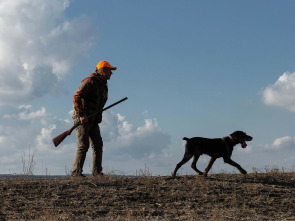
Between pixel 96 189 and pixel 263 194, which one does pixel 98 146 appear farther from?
pixel 263 194

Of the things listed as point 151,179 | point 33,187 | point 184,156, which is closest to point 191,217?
point 151,179

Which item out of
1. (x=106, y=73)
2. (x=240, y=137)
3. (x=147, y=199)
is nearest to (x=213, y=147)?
(x=240, y=137)

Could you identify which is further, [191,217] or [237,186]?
[237,186]

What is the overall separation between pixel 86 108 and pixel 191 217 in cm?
391

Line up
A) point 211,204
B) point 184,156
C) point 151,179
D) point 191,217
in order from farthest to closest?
point 184,156, point 151,179, point 211,204, point 191,217

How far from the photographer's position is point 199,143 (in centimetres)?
1071

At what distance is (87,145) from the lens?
999cm

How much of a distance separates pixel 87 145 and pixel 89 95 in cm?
122

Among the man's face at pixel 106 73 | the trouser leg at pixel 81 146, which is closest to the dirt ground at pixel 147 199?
the trouser leg at pixel 81 146

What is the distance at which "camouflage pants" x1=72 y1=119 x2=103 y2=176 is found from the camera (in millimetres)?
9938

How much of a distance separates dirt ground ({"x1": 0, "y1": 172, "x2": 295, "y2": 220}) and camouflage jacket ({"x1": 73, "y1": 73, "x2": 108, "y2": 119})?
1.67m

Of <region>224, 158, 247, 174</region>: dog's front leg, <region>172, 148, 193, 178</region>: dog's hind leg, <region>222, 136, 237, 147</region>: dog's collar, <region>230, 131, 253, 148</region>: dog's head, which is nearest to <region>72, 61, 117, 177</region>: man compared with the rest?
<region>172, 148, 193, 178</region>: dog's hind leg

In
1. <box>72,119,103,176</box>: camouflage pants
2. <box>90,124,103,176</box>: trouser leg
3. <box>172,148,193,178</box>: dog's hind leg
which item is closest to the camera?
<box>72,119,103,176</box>: camouflage pants

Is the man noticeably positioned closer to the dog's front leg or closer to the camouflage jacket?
the camouflage jacket
